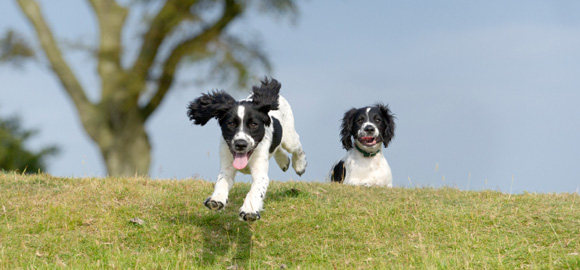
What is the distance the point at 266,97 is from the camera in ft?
27.0

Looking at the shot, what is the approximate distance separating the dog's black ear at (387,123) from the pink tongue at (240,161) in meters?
5.14

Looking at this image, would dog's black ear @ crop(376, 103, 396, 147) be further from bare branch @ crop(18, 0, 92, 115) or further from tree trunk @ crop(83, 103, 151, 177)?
bare branch @ crop(18, 0, 92, 115)

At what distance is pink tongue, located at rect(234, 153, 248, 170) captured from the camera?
24.4 feet

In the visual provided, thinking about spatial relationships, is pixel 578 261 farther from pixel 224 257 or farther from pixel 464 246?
pixel 224 257

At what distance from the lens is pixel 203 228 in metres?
9.40

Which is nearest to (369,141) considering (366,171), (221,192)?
(366,171)

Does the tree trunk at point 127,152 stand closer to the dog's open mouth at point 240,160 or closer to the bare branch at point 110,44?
the bare branch at point 110,44

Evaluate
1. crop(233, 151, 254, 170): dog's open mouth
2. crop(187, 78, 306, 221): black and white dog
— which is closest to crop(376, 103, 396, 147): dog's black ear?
crop(187, 78, 306, 221): black and white dog

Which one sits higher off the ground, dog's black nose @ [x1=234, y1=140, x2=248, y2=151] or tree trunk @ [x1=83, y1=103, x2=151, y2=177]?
tree trunk @ [x1=83, y1=103, x2=151, y2=177]

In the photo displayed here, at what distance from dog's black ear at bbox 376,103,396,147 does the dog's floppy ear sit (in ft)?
12.6

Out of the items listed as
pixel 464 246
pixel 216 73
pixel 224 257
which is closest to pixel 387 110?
pixel 464 246

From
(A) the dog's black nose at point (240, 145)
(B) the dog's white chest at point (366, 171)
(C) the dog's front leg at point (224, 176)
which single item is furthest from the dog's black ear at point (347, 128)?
(A) the dog's black nose at point (240, 145)

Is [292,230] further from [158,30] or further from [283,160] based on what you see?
[158,30]

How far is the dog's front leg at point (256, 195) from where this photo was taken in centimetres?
678
